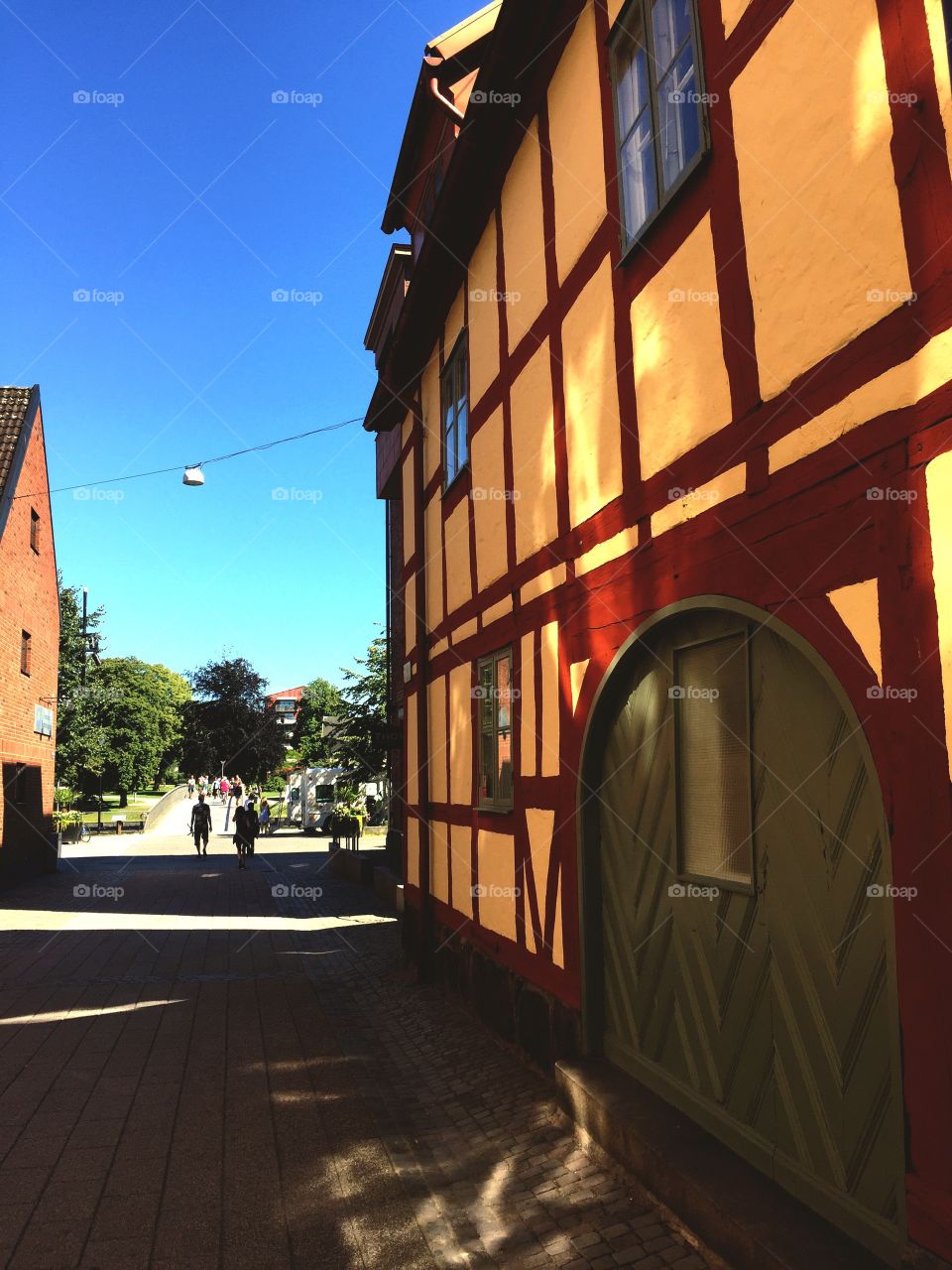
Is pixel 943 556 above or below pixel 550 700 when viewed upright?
above

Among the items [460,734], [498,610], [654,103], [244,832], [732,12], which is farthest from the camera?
[244,832]

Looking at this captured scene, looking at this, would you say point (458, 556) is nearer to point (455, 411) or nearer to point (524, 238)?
point (455, 411)

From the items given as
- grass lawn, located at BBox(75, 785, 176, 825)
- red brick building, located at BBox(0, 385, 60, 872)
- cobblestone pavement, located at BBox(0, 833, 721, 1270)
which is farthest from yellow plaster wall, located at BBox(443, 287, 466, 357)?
grass lawn, located at BBox(75, 785, 176, 825)

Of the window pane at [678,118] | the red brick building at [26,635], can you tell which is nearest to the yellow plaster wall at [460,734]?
the window pane at [678,118]

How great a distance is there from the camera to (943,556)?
2.60 m

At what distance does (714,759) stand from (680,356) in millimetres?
1866

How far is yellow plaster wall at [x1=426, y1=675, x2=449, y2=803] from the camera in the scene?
360 inches

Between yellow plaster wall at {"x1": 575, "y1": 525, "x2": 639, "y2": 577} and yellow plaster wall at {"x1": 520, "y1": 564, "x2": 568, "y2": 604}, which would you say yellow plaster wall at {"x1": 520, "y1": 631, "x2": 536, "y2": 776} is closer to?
yellow plaster wall at {"x1": 520, "y1": 564, "x2": 568, "y2": 604}

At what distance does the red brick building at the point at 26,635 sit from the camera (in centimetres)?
1791

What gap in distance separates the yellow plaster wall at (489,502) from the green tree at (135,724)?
3271 cm

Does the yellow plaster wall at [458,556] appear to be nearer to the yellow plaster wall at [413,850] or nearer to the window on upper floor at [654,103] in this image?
the yellow plaster wall at [413,850]

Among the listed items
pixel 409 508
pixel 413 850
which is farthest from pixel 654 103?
pixel 413 850

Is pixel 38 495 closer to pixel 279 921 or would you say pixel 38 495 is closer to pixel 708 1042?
pixel 279 921

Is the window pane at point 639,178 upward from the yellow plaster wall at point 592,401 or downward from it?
upward
